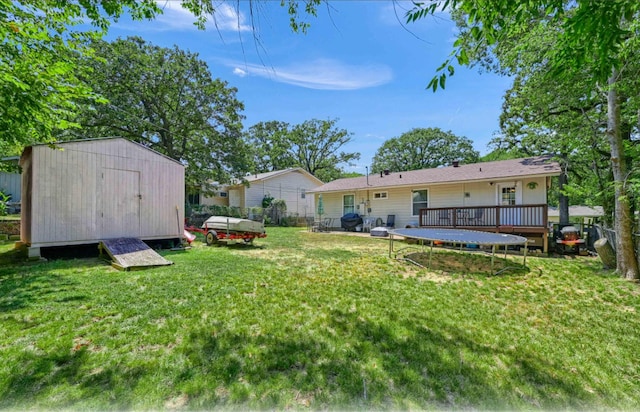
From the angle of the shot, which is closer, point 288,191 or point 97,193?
point 97,193

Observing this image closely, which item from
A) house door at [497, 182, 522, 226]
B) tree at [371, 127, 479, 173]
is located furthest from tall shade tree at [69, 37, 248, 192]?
tree at [371, 127, 479, 173]

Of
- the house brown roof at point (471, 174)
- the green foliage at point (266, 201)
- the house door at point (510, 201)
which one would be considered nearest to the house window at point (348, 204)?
the house brown roof at point (471, 174)

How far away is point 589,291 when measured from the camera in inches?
191

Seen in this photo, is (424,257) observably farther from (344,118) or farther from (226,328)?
(344,118)

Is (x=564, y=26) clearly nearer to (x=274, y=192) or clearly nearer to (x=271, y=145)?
(x=274, y=192)

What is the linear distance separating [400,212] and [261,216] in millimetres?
11034

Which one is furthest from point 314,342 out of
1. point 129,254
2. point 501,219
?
point 501,219

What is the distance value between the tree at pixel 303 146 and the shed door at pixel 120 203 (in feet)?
90.6

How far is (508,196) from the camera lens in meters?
11.5

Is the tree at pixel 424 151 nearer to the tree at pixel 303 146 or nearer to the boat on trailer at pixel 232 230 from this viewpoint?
the tree at pixel 303 146

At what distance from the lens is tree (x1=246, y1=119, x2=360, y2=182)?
35781 millimetres

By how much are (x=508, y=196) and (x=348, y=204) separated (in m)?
8.31

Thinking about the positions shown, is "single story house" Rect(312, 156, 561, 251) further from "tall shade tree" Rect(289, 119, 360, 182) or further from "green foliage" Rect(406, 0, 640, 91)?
"tall shade tree" Rect(289, 119, 360, 182)

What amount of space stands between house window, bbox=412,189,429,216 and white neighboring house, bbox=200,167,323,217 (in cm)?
1101
